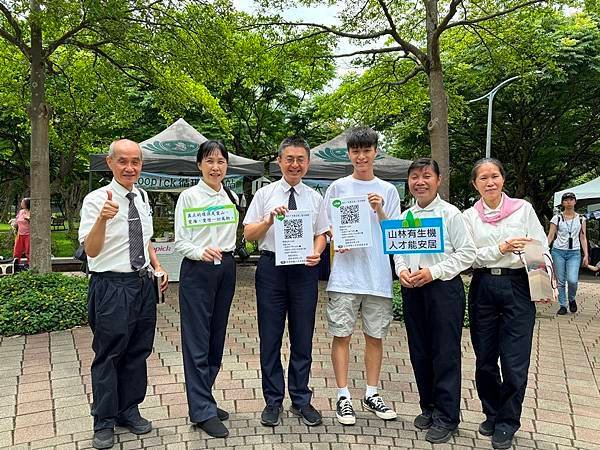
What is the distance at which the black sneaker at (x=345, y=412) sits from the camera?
343 cm

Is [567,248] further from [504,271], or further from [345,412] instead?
[345,412]

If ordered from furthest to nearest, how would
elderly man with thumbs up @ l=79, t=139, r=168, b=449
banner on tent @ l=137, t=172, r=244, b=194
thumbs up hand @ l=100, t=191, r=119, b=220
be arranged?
banner on tent @ l=137, t=172, r=244, b=194 → elderly man with thumbs up @ l=79, t=139, r=168, b=449 → thumbs up hand @ l=100, t=191, r=119, b=220

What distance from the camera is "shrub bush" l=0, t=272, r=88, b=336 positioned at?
5797 millimetres

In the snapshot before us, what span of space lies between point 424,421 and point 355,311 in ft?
2.88

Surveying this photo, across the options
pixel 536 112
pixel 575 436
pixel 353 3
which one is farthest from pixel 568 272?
pixel 536 112

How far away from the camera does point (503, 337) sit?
3225mm

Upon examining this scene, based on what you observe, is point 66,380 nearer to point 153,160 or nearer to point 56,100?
point 153,160

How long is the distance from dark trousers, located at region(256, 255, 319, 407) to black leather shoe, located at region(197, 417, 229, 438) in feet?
1.21

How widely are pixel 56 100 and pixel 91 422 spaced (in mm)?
8640

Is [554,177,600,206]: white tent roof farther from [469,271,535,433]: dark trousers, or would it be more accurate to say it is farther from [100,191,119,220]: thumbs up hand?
[100,191,119,220]: thumbs up hand

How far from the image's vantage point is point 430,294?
3.25 m

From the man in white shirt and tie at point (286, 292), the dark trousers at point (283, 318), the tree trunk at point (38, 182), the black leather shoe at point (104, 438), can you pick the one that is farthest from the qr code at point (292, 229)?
the tree trunk at point (38, 182)

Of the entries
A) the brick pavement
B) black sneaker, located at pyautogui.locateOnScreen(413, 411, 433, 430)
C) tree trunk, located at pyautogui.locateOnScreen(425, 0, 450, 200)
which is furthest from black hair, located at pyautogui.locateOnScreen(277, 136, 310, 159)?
tree trunk, located at pyautogui.locateOnScreen(425, 0, 450, 200)

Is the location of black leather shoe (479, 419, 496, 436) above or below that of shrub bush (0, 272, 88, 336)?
below
